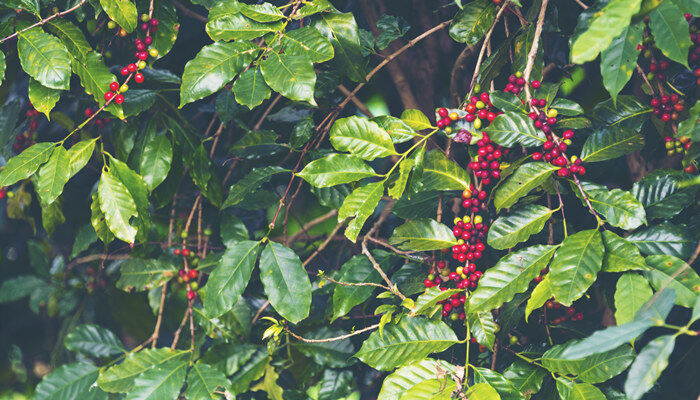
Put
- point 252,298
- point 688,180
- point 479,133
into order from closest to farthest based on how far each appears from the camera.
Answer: point 688,180
point 479,133
point 252,298

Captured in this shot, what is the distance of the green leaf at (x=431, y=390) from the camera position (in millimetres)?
908

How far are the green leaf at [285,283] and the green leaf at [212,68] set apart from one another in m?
0.36

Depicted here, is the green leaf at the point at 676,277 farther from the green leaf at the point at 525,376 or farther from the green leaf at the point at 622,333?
the green leaf at the point at 525,376

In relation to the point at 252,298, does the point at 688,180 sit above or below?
above

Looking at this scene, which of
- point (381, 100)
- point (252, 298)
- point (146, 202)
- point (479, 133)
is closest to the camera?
point (479, 133)

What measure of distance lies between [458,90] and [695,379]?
91 centimetres

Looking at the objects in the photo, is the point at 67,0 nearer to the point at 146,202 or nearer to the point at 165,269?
the point at 146,202

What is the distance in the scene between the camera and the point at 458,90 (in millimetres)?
1433

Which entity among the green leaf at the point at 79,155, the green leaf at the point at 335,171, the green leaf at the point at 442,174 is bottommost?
the green leaf at the point at 442,174

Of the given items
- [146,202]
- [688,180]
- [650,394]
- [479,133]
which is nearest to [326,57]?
[479,133]

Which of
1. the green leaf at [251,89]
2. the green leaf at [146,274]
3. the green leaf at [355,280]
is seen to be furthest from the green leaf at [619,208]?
the green leaf at [146,274]

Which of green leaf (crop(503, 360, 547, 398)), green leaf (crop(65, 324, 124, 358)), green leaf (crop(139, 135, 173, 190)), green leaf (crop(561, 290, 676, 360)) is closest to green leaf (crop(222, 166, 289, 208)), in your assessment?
green leaf (crop(139, 135, 173, 190))

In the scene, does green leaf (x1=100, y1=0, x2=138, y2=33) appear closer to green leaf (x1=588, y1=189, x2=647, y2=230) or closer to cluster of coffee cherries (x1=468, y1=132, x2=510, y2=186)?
cluster of coffee cherries (x1=468, y1=132, x2=510, y2=186)

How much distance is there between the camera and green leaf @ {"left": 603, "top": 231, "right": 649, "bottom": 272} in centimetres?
86
